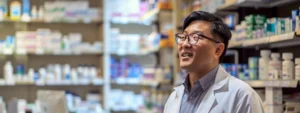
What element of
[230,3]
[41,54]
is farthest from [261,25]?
[41,54]

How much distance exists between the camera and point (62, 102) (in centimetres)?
322

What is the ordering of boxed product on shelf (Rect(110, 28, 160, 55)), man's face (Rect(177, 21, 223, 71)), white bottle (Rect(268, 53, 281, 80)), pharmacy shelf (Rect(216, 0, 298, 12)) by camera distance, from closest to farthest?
1. man's face (Rect(177, 21, 223, 71))
2. white bottle (Rect(268, 53, 281, 80))
3. pharmacy shelf (Rect(216, 0, 298, 12))
4. boxed product on shelf (Rect(110, 28, 160, 55))

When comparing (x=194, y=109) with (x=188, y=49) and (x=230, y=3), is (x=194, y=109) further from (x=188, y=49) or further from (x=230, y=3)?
(x=230, y=3)

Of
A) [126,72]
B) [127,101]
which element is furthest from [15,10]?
[127,101]

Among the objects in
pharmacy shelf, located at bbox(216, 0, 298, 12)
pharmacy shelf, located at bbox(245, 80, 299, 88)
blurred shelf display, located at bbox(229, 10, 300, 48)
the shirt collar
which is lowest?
pharmacy shelf, located at bbox(245, 80, 299, 88)

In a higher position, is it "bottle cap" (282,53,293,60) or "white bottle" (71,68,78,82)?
"bottle cap" (282,53,293,60)

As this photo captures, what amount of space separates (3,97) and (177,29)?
9.41 ft

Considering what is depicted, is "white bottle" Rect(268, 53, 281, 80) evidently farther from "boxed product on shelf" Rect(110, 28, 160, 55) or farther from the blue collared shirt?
"boxed product on shelf" Rect(110, 28, 160, 55)

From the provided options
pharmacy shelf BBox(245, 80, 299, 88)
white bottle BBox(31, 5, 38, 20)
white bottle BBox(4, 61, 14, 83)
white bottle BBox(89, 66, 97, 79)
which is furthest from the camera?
white bottle BBox(89, 66, 97, 79)

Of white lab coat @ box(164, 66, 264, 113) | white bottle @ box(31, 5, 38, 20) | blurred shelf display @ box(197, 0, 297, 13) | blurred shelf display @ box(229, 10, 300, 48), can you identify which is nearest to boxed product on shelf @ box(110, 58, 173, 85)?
white bottle @ box(31, 5, 38, 20)

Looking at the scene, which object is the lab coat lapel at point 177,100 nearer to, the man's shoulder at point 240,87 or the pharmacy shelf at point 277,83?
the man's shoulder at point 240,87

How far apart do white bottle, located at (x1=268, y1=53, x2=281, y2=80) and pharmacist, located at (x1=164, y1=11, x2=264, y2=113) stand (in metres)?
0.92

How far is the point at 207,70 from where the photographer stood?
2.03 meters

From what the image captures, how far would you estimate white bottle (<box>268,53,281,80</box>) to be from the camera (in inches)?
113
